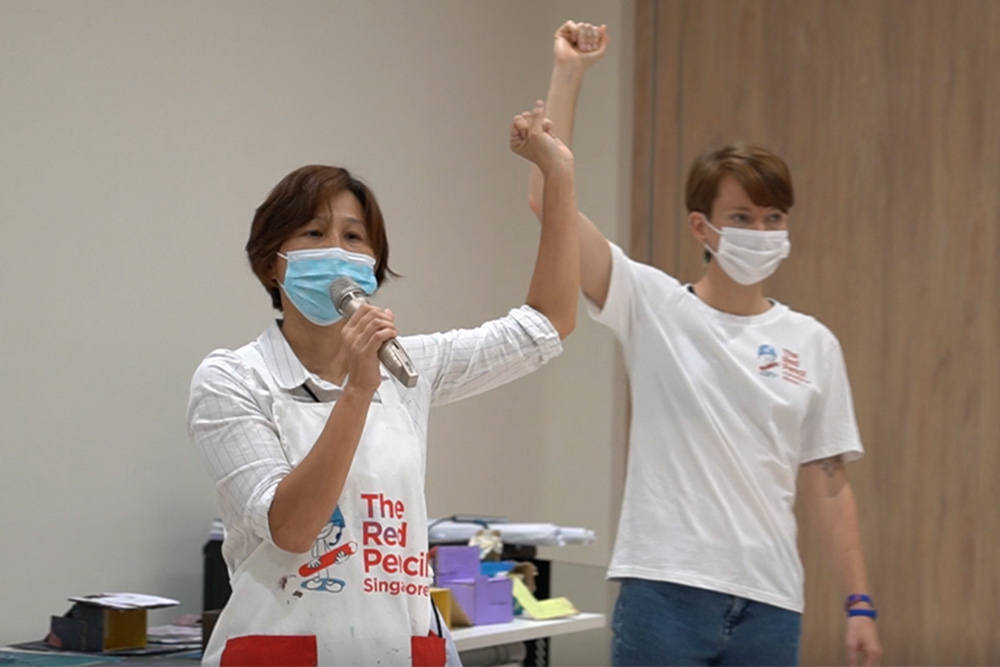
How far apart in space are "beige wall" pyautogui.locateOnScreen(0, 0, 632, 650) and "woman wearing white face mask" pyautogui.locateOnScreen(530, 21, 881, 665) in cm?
130

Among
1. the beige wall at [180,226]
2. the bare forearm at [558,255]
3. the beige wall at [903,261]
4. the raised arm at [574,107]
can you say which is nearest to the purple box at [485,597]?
the beige wall at [180,226]

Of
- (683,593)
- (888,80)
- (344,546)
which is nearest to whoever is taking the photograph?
(344,546)

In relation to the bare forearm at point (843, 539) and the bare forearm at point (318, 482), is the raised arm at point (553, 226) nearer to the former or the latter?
the bare forearm at point (318, 482)

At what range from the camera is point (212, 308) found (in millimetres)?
3197

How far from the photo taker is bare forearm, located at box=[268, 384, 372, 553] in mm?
1375

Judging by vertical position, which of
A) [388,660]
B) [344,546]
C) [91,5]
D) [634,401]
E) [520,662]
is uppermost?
[91,5]

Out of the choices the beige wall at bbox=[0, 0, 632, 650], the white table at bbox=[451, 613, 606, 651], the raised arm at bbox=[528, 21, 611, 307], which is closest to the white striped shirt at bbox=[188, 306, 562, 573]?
the raised arm at bbox=[528, 21, 611, 307]

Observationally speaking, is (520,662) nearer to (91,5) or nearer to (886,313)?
(886,313)

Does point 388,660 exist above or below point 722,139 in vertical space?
below

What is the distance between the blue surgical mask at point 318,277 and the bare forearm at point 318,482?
182 mm

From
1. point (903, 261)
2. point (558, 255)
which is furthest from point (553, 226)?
point (903, 261)

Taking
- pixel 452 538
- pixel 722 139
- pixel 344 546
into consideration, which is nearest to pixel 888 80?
pixel 722 139

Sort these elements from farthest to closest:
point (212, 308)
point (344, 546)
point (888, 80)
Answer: point (888, 80), point (212, 308), point (344, 546)

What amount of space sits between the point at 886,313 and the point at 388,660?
2.78 m
